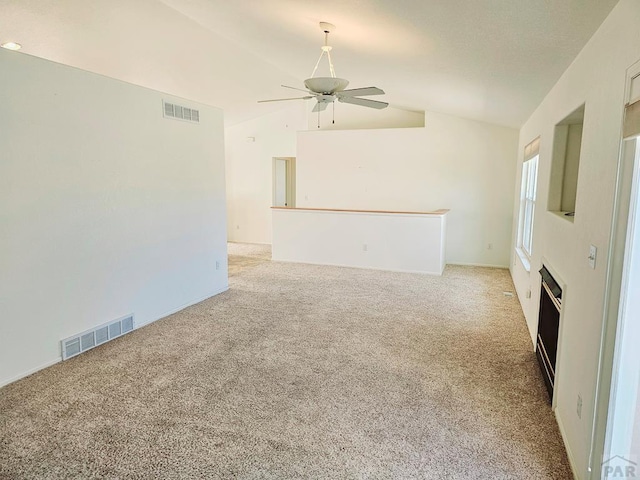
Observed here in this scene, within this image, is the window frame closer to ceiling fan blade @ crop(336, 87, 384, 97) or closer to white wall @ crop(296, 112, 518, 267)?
white wall @ crop(296, 112, 518, 267)

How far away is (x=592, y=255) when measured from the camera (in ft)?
5.82

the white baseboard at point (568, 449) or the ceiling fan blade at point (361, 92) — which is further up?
the ceiling fan blade at point (361, 92)

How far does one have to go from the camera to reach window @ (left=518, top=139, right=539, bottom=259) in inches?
185

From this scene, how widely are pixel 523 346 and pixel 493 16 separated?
269cm

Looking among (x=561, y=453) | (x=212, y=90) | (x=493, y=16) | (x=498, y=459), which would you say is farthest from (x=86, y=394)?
(x=212, y=90)

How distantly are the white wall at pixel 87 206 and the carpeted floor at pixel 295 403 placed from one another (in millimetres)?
365

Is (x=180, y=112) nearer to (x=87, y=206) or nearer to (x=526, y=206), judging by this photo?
(x=87, y=206)

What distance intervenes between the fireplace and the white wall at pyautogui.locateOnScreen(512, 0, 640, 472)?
0.55ft

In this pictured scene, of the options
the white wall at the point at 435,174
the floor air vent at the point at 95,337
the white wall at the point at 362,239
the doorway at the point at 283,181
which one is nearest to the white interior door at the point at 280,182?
the doorway at the point at 283,181

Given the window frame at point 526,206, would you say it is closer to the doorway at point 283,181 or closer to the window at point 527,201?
the window at point 527,201

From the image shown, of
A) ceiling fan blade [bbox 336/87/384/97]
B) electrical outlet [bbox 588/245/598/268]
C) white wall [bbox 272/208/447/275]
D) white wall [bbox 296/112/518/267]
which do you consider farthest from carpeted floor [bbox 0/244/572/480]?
white wall [bbox 296/112/518/267]
